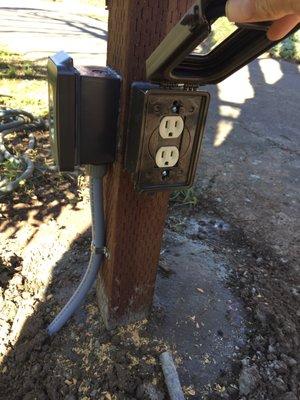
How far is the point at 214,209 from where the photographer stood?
9.40 ft

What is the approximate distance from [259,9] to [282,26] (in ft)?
0.57

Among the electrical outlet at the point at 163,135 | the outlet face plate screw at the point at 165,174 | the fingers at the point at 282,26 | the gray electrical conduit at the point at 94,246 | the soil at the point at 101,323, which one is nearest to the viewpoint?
the fingers at the point at 282,26

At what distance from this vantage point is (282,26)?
716mm

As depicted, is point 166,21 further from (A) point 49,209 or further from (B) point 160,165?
(A) point 49,209

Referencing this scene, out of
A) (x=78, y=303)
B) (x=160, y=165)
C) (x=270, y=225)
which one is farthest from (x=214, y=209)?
(x=160, y=165)

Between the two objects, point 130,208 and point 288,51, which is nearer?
point 130,208

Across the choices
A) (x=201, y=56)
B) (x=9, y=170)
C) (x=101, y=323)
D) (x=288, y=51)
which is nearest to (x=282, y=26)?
(x=201, y=56)

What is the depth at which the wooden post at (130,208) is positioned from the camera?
3.84 feet

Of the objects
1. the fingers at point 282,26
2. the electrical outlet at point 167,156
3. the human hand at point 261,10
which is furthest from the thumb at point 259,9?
the electrical outlet at point 167,156

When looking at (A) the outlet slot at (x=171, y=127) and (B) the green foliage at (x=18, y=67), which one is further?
(B) the green foliage at (x=18, y=67)

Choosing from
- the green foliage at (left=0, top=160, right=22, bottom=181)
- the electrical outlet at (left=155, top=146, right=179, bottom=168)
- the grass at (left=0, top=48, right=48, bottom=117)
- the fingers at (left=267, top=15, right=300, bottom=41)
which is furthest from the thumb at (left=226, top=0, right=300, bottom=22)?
the grass at (left=0, top=48, right=48, bottom=117)

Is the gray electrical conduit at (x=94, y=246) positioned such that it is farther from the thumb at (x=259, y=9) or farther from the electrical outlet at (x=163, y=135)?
the thumb at (x=259, y=9)

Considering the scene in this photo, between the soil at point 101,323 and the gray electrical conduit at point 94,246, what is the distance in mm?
66

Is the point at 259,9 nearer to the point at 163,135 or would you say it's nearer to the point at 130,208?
the point at 163,135
